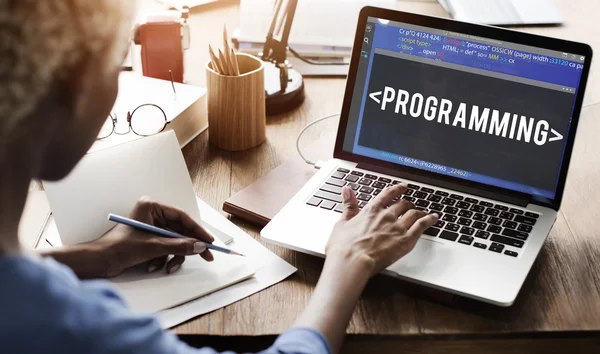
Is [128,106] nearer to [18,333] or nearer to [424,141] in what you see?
[424,141]

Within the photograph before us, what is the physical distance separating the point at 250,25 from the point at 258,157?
1.61 feet

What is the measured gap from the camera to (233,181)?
1.24m

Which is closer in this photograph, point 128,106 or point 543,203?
point 543,203

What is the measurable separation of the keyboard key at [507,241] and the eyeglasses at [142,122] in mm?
604

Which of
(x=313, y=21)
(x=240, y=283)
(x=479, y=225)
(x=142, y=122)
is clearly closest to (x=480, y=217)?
(x=479, y=225)

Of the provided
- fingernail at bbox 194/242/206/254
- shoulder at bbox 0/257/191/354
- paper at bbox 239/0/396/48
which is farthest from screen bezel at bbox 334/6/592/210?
shoulder at bbox 0/257/191/354

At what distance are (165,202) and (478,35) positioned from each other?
0.55 metres

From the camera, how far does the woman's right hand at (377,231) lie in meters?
0.95

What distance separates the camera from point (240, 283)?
999mm

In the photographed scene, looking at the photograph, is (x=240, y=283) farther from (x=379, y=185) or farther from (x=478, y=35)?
(x=478, y=35)

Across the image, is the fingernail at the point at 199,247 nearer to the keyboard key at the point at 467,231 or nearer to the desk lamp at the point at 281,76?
the keyboard key at the point at 467,231

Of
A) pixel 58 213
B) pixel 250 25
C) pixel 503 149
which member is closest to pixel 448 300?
pixel 503 149

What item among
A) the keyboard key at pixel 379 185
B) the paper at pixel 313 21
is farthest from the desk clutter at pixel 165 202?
the paper at pixel 313 21

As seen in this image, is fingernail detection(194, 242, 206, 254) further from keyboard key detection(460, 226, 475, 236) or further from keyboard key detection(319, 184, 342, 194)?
keyboard key detection(460, 226, 475, 236)
